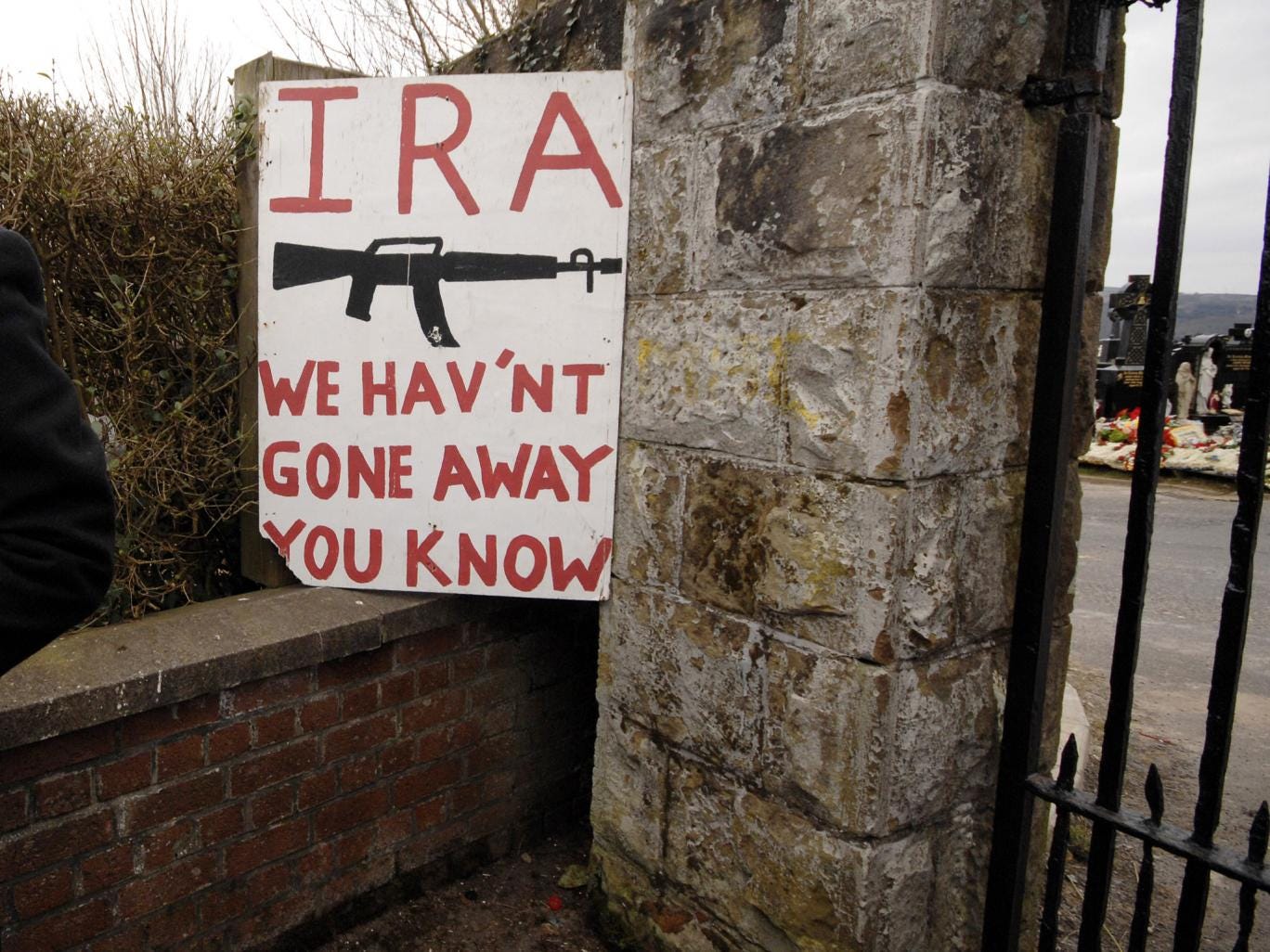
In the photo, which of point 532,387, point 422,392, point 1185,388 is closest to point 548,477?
point 532,387

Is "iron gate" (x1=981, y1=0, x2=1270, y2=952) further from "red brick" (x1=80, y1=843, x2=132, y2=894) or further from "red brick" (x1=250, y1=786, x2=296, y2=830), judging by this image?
"red brick" (x1=80, y1=843, x2=132, y2=894)

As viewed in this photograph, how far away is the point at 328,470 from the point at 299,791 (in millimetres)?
760

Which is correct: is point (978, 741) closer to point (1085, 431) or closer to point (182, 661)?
point (1085, 431)

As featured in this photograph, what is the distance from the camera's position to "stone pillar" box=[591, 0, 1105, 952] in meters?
1.66

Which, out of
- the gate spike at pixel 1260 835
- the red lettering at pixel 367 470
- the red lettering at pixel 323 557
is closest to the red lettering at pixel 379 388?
the red lettering at pixel 367 470

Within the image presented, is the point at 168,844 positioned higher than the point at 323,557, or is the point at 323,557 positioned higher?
the point at 323,557

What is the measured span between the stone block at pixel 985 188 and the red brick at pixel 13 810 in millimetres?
1879

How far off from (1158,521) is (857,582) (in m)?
8.16

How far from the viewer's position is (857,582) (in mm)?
1735

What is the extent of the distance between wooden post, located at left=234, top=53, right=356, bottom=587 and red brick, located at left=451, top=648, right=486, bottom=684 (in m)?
0.49

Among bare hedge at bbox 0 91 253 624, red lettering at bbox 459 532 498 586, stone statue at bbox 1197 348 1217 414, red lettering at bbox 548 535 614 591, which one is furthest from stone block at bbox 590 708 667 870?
stone statue at bbox 1197 348 1217 414

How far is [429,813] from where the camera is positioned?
2.47 m

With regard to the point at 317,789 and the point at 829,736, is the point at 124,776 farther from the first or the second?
the point at 829,736

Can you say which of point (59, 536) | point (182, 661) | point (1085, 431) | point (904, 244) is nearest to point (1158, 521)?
point (1085, 431)
